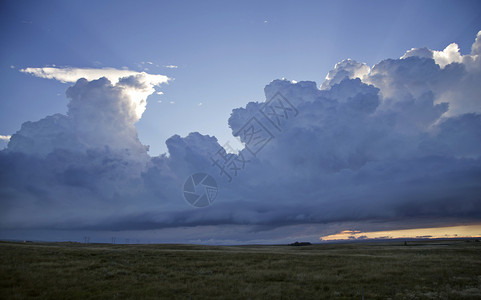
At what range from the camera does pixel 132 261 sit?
40.2 metres

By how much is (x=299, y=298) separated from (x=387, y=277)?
1334 cm

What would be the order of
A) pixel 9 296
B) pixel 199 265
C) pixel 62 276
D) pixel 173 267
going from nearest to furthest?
pixel 9 296, pixel 62 276, pixel 173 267, pixel 199 265

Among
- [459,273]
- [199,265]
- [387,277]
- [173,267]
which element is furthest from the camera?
[199,265]

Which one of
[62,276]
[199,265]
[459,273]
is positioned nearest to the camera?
[62,276]

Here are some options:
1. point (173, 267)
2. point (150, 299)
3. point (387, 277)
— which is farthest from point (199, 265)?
point (387, 277)

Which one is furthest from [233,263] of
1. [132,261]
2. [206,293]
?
[206,293]

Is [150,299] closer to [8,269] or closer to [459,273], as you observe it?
[8,269]

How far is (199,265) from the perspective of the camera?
38.5 m

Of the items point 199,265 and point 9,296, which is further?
point 199,265

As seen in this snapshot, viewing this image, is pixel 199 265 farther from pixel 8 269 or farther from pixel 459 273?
pixel 459 273

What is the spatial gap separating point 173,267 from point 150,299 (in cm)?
1643

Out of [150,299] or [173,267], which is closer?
[150,299]

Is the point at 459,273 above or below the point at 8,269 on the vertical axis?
below

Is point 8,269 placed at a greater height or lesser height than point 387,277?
greater
